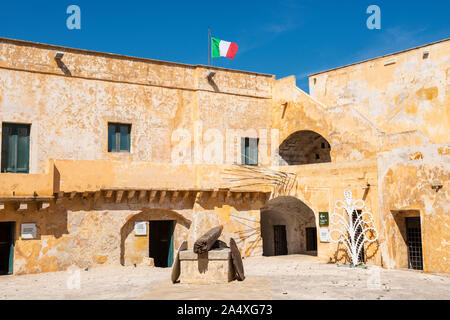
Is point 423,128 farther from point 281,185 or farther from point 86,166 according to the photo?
point 86,166

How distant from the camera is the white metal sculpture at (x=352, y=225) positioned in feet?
56.1

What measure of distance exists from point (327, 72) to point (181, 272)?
14.7 meters

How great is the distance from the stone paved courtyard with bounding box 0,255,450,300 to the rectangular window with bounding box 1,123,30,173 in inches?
164

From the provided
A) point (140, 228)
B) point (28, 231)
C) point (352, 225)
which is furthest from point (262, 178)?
point (28, 231)

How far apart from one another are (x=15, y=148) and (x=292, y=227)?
1318 cm

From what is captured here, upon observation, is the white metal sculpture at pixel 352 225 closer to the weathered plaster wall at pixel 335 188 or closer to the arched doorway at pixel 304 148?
the weathered plaster wall at pixel 335 188

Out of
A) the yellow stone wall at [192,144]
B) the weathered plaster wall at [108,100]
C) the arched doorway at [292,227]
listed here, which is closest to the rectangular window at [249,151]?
the yellow stone wall at [192,144]

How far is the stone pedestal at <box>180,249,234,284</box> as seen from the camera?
12695 mm

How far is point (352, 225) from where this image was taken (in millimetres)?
17219

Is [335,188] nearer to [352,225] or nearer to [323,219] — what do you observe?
[323,219]

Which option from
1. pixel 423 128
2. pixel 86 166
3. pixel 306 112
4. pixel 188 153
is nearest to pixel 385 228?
pixel 423 128

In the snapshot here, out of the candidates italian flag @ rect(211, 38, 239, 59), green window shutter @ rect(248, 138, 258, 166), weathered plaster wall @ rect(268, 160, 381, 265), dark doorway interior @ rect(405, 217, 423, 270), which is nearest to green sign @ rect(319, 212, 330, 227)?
weathered plaster wall @ rect(268, 160, 381, 265)

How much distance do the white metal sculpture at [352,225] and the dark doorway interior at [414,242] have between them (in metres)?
1.17

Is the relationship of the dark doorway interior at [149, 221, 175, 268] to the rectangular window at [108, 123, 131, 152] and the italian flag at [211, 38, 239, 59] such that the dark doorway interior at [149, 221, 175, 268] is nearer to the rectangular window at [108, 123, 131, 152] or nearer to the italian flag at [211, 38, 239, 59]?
the rectangular window at [108, 123, 131, 152]
